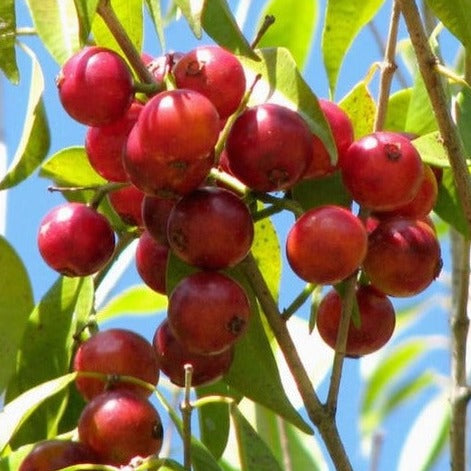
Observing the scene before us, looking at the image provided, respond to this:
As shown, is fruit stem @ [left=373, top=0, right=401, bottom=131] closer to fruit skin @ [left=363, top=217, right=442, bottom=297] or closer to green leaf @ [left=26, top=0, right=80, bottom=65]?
fruit skin @ [left=363, top=217, right=442, bottom=297]

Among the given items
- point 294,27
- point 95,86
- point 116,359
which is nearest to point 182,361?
point 116,359

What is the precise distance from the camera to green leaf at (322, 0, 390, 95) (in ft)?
5.32

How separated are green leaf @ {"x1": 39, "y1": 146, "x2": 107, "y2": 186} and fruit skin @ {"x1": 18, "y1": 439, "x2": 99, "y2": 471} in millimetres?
341

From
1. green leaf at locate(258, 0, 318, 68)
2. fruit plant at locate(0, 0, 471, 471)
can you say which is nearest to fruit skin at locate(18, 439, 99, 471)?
fruit plant at locate(0, 0, 471, 471)

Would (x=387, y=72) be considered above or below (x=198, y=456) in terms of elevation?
above

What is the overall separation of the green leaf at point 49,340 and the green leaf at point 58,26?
0.29 m

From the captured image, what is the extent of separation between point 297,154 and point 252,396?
0.25 meters

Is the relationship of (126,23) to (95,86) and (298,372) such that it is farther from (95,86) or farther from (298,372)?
(298,372)

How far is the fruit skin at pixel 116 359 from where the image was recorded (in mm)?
1426

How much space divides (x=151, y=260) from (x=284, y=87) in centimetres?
22

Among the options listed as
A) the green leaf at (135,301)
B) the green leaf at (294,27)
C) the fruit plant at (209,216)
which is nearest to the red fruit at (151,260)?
the fruit plant at (209,216)

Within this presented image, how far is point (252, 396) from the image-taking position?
1450 millimetres

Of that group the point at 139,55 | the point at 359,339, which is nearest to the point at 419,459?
the point at 359,339

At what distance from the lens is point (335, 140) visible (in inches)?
55.6
